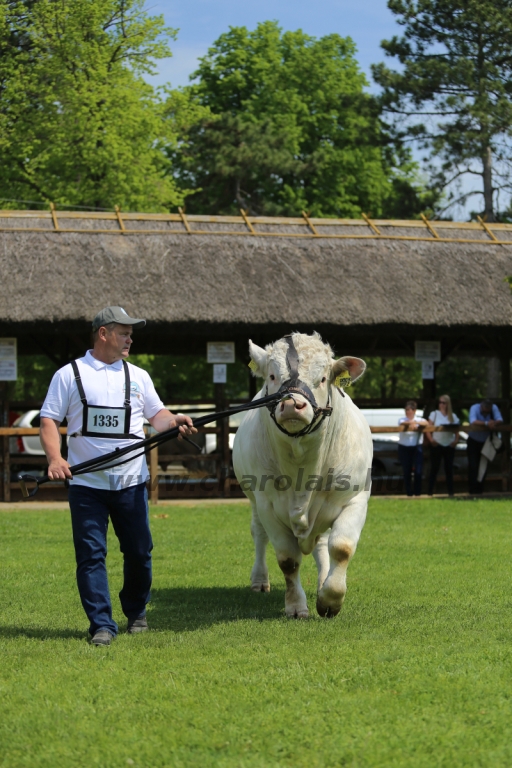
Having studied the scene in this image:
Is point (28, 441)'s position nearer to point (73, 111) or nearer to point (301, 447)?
point (73, 111)

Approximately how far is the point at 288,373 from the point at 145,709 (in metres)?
2.61

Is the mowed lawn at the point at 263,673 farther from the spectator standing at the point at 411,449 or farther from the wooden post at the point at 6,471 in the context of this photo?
the wooden post at the point at 6,471

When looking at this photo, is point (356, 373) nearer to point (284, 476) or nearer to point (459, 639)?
point (284, 476)

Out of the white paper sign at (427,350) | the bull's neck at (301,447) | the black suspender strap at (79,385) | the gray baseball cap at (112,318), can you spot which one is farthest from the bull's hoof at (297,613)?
the white paper sign at (427,350)

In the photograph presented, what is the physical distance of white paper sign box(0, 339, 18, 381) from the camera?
18.5 meters

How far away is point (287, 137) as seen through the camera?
38.4m

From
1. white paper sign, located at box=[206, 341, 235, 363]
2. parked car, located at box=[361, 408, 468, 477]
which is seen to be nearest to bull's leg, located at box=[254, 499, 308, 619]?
white paper sign, located at box=[206, 341, 235, 363]

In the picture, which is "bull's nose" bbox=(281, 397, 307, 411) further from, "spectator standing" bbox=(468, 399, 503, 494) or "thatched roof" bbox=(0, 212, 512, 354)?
"spectator standing" bbox=(468, 399, 503, 494)

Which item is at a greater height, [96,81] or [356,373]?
[96,81]

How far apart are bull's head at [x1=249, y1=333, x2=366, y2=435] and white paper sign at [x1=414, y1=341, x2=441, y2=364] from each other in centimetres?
1359

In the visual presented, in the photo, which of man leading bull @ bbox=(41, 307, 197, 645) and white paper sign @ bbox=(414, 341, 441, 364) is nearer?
man leading bull @ bbox=(41, 307, 197, 645)

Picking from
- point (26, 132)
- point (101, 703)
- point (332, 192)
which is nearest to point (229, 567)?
point (101, 703)

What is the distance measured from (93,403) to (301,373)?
4.49 feet

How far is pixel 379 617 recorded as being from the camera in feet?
23.4
